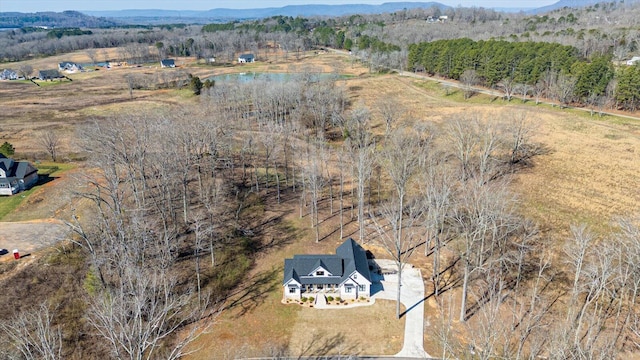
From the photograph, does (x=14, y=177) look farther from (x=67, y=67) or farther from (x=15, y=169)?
(x=67, y=67)

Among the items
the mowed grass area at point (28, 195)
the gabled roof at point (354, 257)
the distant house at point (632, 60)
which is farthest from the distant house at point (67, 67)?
the distant house at point (632, 60)

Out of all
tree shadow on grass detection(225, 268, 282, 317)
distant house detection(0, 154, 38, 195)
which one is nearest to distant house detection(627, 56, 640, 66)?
tree shadow on grass detection(225, 268, 282, 317)

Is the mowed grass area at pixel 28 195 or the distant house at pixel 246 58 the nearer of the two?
the mowed grass area at pixel 28 195

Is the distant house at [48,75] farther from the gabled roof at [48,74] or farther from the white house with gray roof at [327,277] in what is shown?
the white house with gray roof at [327,277]

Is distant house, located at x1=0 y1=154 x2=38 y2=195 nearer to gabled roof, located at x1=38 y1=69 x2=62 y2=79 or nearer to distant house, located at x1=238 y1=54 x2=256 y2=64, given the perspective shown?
gabled roof, located at x1=38 y1=69 x2=62 y2=79

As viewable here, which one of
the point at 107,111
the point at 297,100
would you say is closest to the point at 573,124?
the point at 297,100

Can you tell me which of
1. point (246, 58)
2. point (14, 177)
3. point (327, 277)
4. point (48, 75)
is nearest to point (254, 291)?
point (327, 277)
